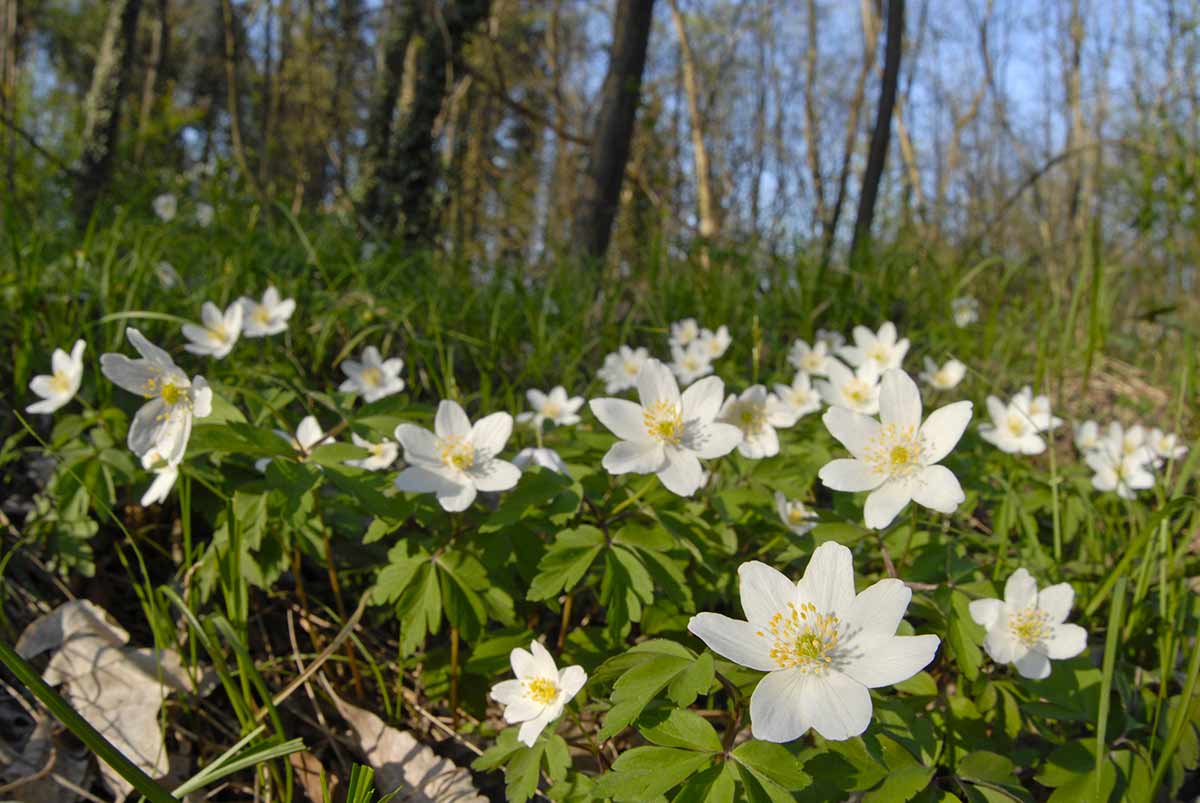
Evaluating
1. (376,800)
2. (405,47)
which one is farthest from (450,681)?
(405,47)

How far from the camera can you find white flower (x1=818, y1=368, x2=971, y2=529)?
136 centimetres

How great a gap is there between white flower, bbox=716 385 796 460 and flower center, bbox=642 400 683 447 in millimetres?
258

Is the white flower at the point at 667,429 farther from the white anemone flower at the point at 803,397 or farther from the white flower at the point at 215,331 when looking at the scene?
the white flower at the point at 215,331

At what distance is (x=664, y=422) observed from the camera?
4.91ft

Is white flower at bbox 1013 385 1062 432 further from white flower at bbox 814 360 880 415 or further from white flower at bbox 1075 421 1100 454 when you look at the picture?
white flower at bbox 814 360 880 415

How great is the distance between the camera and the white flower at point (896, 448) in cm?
136

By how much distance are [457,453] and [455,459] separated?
0.06 ft

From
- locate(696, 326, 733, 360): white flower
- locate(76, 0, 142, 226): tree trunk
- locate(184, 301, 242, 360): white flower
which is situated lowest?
locate(184, 301, 242, 360): white flower

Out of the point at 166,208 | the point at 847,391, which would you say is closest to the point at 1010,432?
the point at 847,391

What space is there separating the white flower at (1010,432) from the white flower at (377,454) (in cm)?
164

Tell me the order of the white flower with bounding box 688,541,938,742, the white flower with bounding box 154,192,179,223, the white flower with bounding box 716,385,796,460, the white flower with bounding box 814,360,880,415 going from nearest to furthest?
the white flower with bounding box 688,541,938,742, the white flower with bounding box 716,385,796,460, the white flower with bounding box 814,360,880,415, the white flower with bounding box 154,192,179,223

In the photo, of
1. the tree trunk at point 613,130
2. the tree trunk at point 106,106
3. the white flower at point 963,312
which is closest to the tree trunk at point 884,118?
the white flower at point 963,312

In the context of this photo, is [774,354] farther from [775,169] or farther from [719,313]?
[775,169]

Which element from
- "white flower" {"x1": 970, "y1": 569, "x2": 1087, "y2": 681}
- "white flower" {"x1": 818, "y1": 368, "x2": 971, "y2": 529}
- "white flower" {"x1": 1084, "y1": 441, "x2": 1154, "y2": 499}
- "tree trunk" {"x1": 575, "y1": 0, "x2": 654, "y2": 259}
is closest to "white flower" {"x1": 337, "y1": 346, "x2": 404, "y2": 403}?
"white flower" {"x1": 818, "y1": 368, "x2": 971, "y2": 529}
